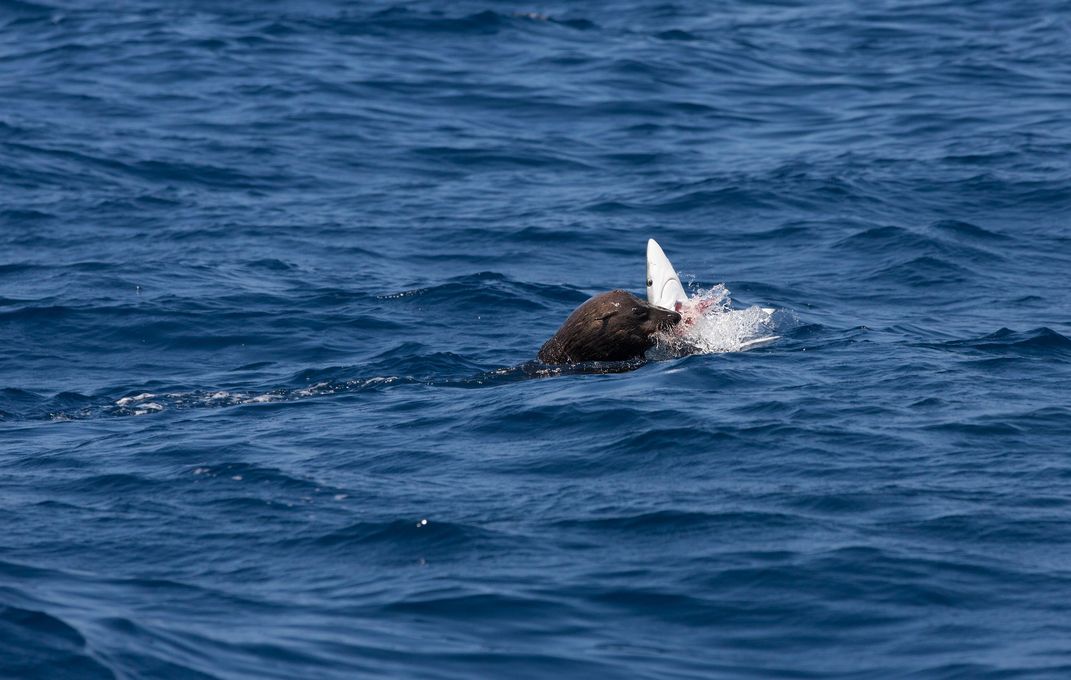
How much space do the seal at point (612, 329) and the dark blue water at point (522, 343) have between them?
424mm

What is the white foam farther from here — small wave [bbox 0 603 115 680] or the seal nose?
small wave [bbox 0 603 115 680]

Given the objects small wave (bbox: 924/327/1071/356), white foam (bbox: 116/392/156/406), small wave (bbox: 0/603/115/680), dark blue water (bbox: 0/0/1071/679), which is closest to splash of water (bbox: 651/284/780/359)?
dark blue water (bbox: 0/0/1071/679)

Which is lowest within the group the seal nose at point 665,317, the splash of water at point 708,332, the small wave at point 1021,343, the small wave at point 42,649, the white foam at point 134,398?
the white foam at point 134,398

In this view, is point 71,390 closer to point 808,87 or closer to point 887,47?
point 808,87

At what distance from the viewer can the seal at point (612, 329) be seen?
12.8 metres

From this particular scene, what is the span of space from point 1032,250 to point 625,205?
15.9 ft

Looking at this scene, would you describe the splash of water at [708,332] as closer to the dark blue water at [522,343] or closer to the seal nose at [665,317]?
the seal nose at [665,317]

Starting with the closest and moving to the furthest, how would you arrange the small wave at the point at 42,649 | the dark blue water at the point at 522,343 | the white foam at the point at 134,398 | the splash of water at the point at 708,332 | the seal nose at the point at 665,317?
the small wave at the point at 42,649, the dark blue water at the point at 522,343, the white foam at the point at 134,398, the seal nose at the point at 665,317, the splash of water at the point at 708,332

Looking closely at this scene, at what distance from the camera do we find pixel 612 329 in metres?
12.8

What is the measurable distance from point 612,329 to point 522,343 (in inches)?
72.3

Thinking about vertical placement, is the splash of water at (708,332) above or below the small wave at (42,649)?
below

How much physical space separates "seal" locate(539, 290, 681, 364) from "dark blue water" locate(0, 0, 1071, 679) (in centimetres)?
42

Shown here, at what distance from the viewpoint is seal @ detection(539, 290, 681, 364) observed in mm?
12812

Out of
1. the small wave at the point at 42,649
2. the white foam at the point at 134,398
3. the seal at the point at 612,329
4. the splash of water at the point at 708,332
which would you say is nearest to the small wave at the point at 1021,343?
the splash of water at the point at 708,332
